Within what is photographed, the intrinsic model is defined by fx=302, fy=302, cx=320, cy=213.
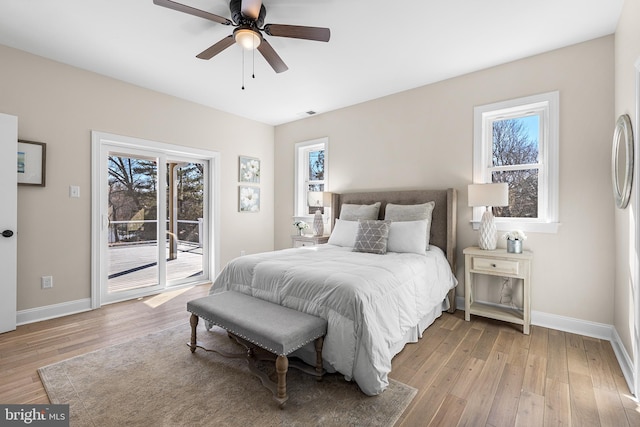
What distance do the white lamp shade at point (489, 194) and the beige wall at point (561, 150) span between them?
1.29ft

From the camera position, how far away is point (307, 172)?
5.34 meters

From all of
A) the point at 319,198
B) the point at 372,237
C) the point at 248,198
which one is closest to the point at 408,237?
the point at 372,237

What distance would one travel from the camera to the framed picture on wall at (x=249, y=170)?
5086 mm

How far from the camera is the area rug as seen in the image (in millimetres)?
1699

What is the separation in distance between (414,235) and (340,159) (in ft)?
6.53

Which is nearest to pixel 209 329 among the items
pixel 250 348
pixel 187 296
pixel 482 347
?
pixel 250 348

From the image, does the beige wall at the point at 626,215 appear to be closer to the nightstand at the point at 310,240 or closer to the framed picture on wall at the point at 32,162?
the nightstand at the point at 310,240

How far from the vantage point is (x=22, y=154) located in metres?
3.03

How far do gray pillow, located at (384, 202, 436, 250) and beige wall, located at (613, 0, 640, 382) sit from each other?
5.05ft

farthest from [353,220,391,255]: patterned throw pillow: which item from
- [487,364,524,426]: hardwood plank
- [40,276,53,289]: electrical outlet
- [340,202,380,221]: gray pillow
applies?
[40,276,53,289]: electrical outlet

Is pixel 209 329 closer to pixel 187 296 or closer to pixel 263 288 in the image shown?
pixel 263 288

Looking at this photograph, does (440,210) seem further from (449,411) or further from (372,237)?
(449,411)

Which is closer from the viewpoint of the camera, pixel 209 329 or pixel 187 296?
pixel 209 329

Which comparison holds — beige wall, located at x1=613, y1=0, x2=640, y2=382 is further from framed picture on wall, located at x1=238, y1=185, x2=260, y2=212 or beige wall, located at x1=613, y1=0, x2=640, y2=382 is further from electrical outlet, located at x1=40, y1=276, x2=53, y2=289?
electrical outlet, located at x1=40, y1=276, x2=53, y2=289
